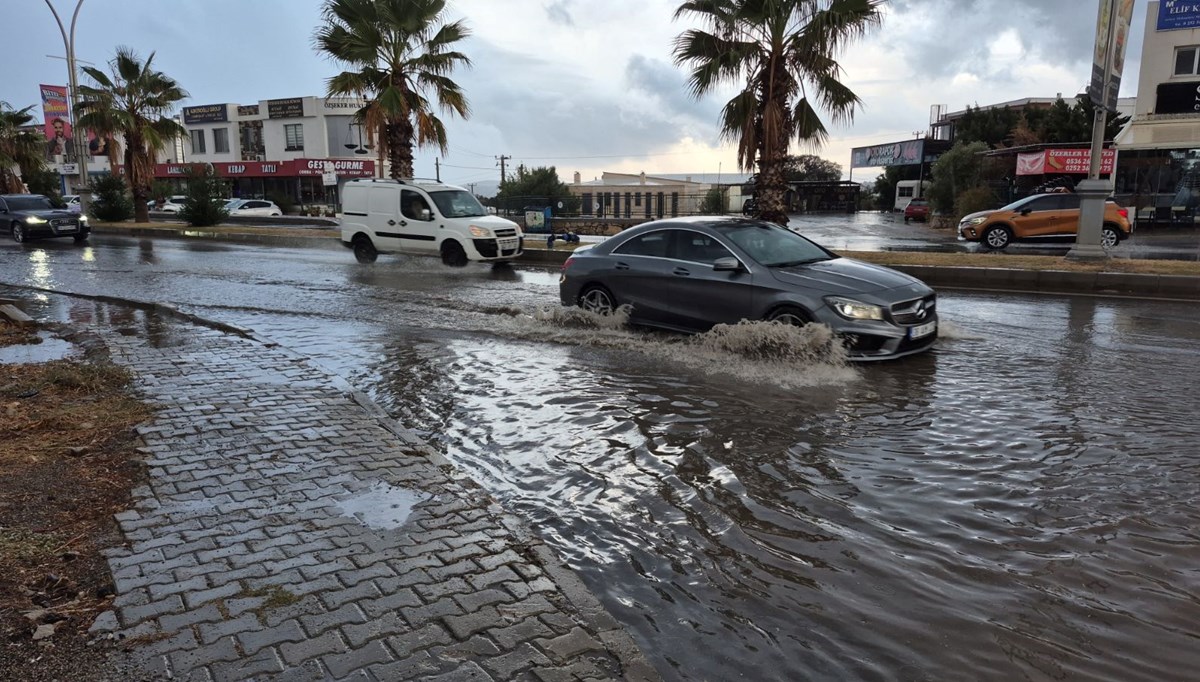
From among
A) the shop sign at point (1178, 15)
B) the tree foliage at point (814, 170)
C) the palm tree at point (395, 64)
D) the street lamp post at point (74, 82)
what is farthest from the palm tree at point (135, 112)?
the tree foliage at point (814, 170)

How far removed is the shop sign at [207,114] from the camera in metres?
60.3

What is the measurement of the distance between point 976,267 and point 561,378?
10.5 m

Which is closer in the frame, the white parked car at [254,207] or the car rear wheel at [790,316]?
the car rear wheel at [790,316]

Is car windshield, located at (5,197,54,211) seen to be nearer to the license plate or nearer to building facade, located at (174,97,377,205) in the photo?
building facade, located at (174,97,377,205)

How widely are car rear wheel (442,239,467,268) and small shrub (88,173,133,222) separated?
24.2 m

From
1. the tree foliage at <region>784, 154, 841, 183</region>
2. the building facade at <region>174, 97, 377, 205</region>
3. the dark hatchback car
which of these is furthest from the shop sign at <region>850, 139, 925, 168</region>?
the dark hatchback car

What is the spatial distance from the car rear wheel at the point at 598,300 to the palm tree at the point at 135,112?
30311mm

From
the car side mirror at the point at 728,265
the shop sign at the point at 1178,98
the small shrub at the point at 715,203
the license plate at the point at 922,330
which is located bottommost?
the license plate at the point at 922,330

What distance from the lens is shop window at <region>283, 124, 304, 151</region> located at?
57969 millimetres

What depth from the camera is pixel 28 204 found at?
26.4 meters

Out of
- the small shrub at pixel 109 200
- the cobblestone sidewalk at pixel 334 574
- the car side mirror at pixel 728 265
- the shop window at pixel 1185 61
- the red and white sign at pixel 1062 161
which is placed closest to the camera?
the cobblestone sidewalk at pixel 334 574

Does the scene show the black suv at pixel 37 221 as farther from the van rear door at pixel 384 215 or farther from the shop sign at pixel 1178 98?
the shop sign at pixel 1178 98

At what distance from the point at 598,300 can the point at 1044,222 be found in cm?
1741

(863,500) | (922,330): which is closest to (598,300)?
(922,330)
